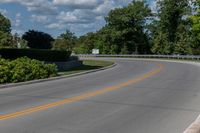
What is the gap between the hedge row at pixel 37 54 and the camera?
3657 centimetres

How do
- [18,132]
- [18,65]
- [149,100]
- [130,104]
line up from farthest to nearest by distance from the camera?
[18,65] < [149,100] < [130,104] < [18,132]

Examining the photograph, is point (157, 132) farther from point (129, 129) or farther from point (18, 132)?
point (18, 132)

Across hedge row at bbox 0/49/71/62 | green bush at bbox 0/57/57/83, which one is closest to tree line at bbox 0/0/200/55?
hedge row at bbox 0/49/71/62

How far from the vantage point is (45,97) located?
16.6m

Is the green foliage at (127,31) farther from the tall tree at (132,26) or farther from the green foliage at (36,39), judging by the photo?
the green foliage at (36,39)

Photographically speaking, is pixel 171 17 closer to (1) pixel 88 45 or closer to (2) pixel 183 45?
(2) pixel 183 45

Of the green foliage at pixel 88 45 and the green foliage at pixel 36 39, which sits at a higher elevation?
the green foliage at pixel 36 39

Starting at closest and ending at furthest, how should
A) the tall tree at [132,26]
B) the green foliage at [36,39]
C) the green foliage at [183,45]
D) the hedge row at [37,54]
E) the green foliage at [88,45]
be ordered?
the hedge row at [37,54] < the green foliage at [36,39] < the green foliage at [183,45] < the tall tree at [132,26] < the green foliage at [88,45]

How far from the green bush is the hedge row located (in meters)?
8.66

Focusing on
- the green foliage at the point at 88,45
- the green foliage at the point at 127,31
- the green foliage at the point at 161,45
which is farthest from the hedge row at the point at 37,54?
the green foliage at the point at 88,45

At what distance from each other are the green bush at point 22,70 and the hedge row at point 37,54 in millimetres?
8655

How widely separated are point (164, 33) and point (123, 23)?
11379 millimetres

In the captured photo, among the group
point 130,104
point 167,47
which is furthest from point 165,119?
point 167,47

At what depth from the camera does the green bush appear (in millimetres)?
23469
